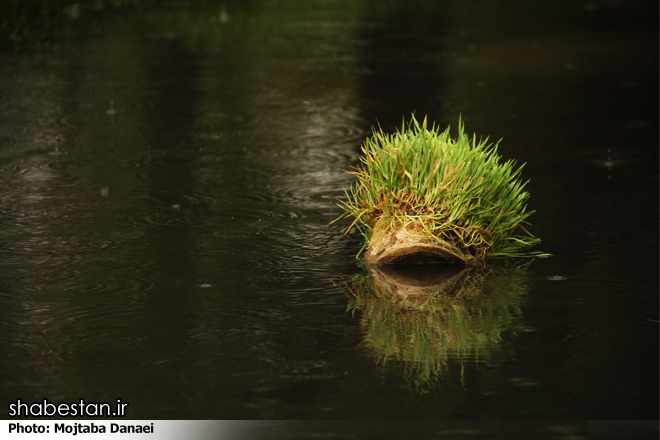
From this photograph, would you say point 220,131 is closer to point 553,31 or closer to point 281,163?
point 281,163

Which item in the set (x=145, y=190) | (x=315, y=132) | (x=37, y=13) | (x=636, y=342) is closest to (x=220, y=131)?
(x=315, y=132)

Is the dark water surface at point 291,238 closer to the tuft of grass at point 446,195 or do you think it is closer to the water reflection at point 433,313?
the water reflection at point 433,313

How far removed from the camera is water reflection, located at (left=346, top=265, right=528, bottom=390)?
488 centimetres

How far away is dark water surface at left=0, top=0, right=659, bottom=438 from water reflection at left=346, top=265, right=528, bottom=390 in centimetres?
2

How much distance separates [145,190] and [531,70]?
681 centimetres

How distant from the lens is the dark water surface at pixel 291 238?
4586 mm

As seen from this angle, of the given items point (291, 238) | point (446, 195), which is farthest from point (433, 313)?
point (291, 238)

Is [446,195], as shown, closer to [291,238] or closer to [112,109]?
[291,238]

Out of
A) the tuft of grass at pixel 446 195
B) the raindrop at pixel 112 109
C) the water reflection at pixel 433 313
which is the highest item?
the raindrop at pixel 112 109

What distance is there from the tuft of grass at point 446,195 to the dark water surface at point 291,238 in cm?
31

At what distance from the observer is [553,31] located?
53.1ft

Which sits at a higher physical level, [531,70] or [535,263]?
[531,70]

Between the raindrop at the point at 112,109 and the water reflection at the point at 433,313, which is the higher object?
the raindrop at the point at 112,109

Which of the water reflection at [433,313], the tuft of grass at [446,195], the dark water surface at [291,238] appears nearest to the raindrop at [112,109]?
the dark water surface at [291,238]
